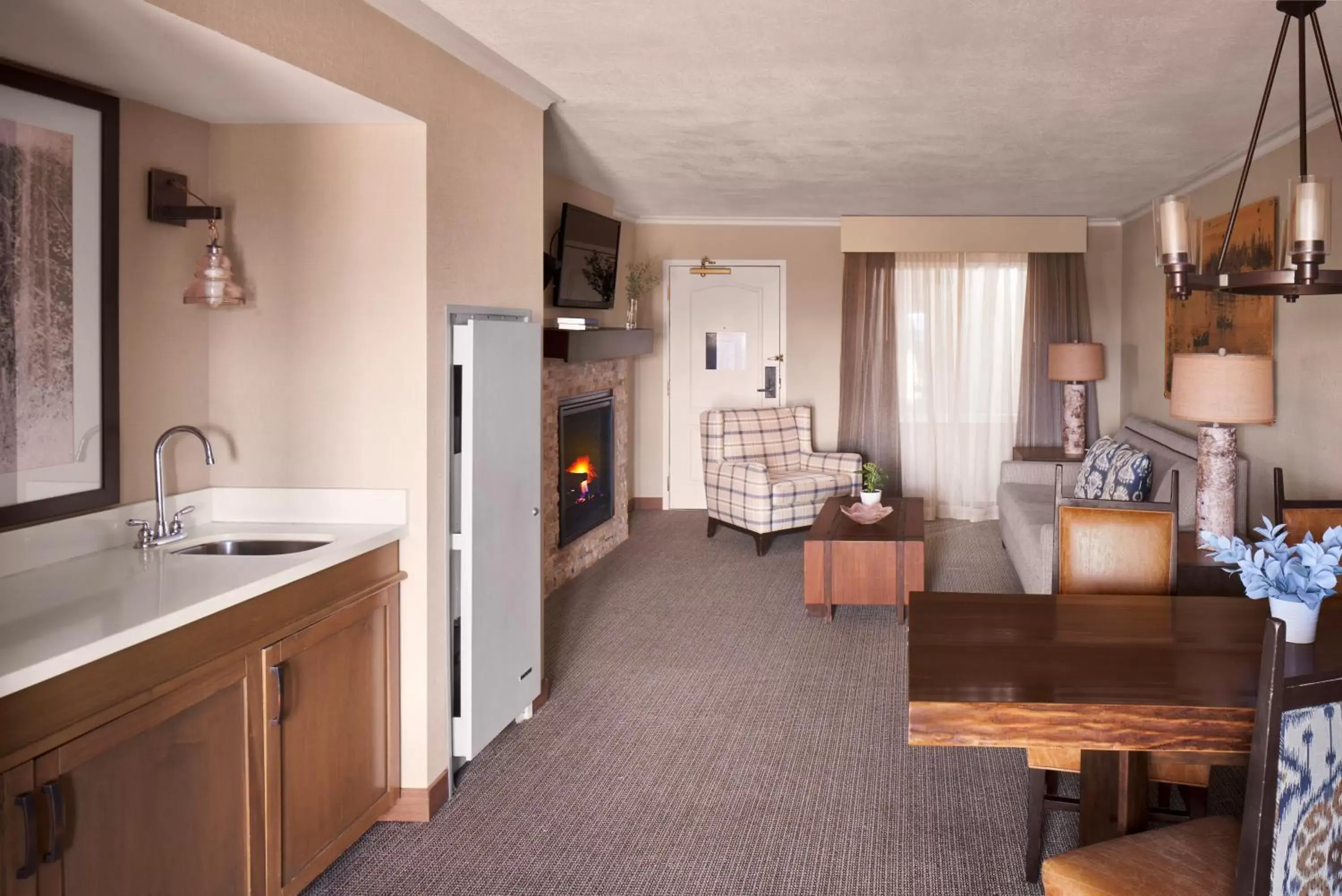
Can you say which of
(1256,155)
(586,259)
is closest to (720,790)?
(586,259)

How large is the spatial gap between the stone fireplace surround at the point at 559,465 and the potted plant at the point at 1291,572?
3.23 meters

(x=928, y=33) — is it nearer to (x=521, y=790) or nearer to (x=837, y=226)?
(x=521, y=790)

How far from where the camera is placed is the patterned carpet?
2.82m

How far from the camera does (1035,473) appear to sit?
727 centimetres

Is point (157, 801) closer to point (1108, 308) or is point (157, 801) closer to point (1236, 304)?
point (1236, 304)

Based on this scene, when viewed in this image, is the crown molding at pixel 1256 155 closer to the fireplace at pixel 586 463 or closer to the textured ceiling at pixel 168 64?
the textured ceiling at pixel 168 64

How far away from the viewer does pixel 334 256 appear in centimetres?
309

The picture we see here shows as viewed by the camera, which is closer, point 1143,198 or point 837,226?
point 1143,198

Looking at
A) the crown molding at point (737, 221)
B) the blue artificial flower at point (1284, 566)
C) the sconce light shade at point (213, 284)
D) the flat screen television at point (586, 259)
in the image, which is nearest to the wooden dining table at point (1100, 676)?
the blue artificial flower at point (1284, 566)

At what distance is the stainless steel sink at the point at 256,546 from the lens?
2918mm

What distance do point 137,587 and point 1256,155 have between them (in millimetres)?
5386

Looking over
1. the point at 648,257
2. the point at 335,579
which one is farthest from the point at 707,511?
the point at 335,579

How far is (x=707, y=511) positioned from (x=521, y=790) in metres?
4.65

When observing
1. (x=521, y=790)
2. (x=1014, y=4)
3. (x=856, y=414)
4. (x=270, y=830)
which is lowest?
(x=521, y=790)
